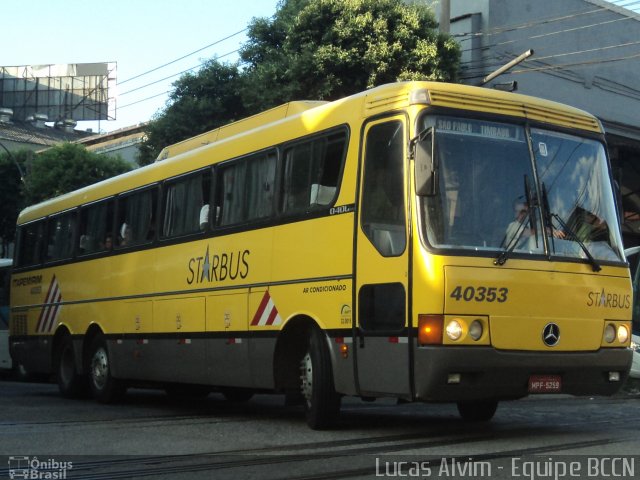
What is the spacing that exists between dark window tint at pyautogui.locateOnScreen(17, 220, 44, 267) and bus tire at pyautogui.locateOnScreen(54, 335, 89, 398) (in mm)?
2098

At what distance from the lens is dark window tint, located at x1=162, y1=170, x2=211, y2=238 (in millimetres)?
12758

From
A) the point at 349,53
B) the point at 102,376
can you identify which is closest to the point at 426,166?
the point at 102,376

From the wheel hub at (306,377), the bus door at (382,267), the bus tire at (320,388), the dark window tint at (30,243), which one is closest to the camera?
the bus door at (382,267)

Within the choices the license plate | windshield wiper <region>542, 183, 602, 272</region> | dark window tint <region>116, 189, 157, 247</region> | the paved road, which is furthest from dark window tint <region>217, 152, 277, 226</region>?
the license plate

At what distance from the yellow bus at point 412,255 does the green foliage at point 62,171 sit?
27.8 meters

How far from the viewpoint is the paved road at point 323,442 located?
25.2 feet

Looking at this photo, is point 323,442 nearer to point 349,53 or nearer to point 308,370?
point 308,370

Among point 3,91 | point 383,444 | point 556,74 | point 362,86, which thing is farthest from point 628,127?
point 3,91

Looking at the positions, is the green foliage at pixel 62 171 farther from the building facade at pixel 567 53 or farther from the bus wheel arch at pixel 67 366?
the bus wheel arch at pixel 67 366

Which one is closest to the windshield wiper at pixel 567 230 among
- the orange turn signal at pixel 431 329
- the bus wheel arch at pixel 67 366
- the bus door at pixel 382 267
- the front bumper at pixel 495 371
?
the front bumper at pixel 495 371

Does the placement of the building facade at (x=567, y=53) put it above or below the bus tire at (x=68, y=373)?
above

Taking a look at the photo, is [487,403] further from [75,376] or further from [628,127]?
[628,127]

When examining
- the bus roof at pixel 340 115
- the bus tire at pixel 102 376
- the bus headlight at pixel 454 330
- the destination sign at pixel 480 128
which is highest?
the bus roof at pixel 340 115

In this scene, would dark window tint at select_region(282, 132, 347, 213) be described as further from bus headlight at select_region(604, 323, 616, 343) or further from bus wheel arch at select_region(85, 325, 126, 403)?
bus wheel arch at select_region(85, 325, 126, 403)
